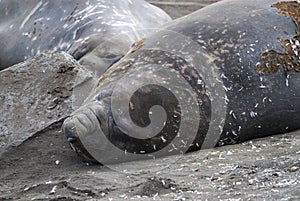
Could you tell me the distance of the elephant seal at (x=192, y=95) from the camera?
11.6ft

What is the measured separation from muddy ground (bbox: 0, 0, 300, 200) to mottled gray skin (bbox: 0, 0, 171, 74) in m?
1.52

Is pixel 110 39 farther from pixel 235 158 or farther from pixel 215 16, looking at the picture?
pixel 235 158

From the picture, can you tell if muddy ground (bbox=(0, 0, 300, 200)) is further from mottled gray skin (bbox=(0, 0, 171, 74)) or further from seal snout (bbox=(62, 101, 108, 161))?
mottled gray skin (bbox=(0, 0, 171, 74))

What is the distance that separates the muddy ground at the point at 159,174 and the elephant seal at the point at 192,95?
0.08m

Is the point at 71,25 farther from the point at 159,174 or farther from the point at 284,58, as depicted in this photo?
the point at 159,174

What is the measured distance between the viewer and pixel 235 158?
3.35m

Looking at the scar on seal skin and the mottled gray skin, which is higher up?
the mottled gray skin

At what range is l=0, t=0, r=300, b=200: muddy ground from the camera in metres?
2.87

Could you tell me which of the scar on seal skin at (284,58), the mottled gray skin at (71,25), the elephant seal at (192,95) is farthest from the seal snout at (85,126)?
the mottled gray skin at (71,25)

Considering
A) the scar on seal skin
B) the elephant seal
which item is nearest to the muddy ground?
the elephant seal

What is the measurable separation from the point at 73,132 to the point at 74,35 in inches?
82.7

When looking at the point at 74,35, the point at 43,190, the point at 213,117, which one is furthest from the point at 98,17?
the point at 43,190

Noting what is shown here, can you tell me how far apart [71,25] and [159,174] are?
2.58 metres

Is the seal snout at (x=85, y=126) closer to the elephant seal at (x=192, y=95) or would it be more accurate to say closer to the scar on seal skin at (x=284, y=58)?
the elephant seal at (x=192, y=95)
